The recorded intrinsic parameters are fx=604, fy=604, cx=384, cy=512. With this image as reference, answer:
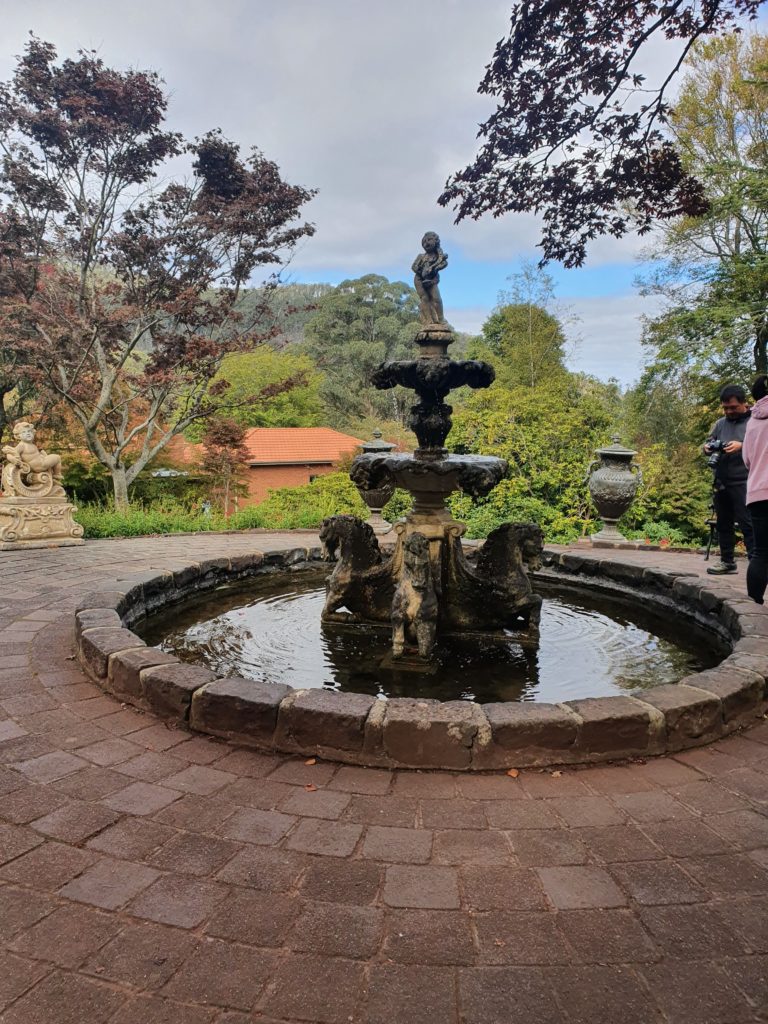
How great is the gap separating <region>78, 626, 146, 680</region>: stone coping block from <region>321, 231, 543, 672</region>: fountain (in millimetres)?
1498

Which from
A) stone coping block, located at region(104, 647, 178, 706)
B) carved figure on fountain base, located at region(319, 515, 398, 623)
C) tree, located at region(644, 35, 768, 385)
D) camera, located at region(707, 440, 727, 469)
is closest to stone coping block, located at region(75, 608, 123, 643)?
stone coping block, located at region(104, 647, 178, 706)

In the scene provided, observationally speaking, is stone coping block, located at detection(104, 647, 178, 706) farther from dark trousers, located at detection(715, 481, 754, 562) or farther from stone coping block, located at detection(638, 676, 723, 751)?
dark trousers, located at detection(715, 481, 754, 562)

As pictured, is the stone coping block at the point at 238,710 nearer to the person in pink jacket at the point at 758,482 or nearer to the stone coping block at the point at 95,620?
the stone coping block at the point at 95,620

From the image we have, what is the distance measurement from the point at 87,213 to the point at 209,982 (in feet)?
47.0

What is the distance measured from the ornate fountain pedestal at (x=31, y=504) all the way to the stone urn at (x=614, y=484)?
7.19m

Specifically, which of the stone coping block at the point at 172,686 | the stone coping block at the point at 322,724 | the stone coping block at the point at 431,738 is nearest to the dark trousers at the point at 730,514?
the stone coping block at the point at 431,738

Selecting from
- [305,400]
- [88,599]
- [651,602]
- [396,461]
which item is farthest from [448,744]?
[305,400]

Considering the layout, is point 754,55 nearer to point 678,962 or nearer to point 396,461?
point 396,461

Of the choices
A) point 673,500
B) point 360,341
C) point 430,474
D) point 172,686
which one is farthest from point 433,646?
point 360,341

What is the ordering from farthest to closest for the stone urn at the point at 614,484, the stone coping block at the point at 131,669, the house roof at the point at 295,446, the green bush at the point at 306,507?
the house roof at the point at 295,446
the green bush at the point at 306,507
the stone urn at the point at 614,484
the stone coping block at the point at 131,669

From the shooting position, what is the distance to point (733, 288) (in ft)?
53.2

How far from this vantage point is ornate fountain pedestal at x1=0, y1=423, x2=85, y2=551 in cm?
766

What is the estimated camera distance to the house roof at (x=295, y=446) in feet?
75.0

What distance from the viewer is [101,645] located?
10.9 ft
